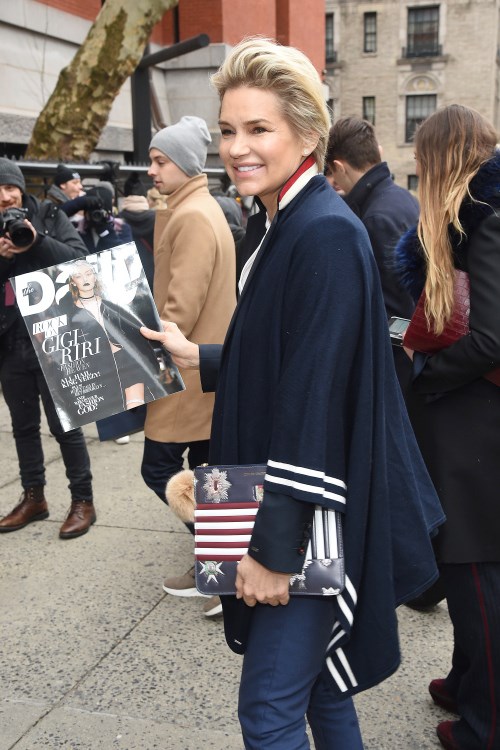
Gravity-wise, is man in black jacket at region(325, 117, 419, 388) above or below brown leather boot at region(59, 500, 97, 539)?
above

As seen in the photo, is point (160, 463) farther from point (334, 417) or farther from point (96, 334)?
point (334, 417)

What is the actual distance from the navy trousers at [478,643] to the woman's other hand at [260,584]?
0.92 meters

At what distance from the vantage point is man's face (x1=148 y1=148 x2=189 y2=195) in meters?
3.86

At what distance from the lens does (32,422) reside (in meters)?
4.68

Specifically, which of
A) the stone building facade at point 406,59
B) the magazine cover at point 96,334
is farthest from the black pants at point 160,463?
the stone building facade at point 406,59

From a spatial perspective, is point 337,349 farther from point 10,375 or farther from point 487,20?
point 487,20

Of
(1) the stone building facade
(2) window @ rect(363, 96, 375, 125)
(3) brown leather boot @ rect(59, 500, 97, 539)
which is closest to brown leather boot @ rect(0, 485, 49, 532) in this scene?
(3) brown leather boot @ rect(59, 500, 97, 539)

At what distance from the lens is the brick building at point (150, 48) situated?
36.8 ft

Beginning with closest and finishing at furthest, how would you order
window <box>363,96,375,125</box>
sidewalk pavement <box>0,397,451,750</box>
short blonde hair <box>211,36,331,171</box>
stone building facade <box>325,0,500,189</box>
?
short blonde hair <box>211,36,331,171</box> < sidewalk pavement <box>0,397,451,750</box> < stone building facade <box>325,0,500,189</box> < window <box>363,96,375,125</box>

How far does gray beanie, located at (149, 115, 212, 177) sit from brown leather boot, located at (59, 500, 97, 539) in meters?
1.96

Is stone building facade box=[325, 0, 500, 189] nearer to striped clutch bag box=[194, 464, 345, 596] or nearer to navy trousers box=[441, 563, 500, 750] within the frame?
navy trousers box=[441, 563, 500, 750]

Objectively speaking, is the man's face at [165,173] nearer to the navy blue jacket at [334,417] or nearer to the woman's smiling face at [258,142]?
the woman's smiling face at [258,142]

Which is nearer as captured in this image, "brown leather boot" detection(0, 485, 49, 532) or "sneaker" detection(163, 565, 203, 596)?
"sneaker" detection(163, 565, 203, 596)

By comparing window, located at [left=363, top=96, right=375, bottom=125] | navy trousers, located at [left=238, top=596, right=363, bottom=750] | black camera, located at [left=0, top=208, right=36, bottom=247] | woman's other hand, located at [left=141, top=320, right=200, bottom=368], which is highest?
window, located at [left=363, top=96, right=375, bottom=125]
